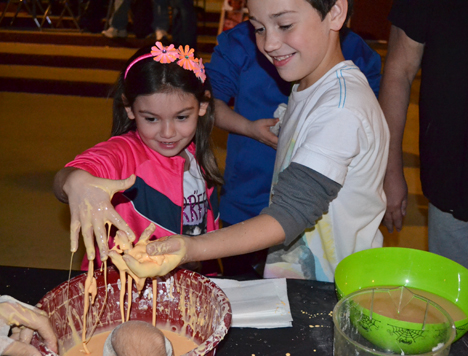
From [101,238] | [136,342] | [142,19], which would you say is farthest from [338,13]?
[142,19]

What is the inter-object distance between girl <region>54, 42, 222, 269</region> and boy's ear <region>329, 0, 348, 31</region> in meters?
0.46

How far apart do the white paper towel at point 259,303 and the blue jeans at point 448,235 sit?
0.65 m

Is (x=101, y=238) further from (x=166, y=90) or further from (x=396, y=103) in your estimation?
(x=396, y=103)

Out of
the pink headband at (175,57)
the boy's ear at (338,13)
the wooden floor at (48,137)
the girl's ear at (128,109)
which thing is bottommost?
the wooden floor at (48,137)

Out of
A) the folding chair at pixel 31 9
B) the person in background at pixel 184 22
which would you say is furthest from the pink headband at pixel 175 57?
the folding chair at pixel 31 9

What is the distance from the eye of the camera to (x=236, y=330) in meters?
1.01

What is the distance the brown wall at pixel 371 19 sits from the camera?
23.4ft

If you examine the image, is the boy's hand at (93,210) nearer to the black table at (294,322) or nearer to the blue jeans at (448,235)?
the black table at (294,322)

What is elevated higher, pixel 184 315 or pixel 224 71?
pixel 224 71

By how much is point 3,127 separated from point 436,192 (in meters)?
4.07

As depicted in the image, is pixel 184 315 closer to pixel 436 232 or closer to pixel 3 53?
pixel 436 232

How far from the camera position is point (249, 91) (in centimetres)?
167

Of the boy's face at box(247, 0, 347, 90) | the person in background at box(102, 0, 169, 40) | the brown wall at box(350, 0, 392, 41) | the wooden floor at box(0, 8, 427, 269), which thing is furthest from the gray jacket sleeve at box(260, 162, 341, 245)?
the brown wall at box(350, 0, 392, 41)

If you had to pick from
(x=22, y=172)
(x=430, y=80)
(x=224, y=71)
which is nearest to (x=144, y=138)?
(x=224, y=71)
